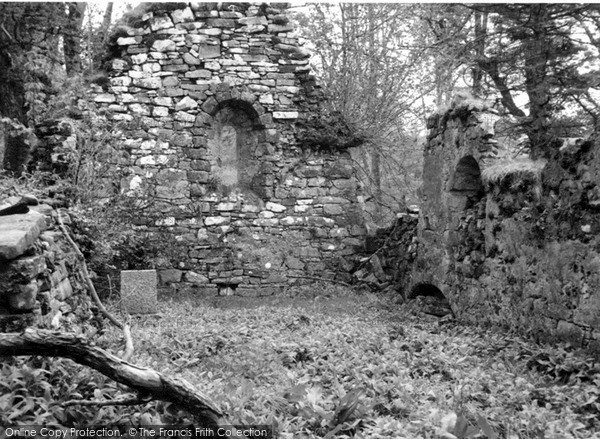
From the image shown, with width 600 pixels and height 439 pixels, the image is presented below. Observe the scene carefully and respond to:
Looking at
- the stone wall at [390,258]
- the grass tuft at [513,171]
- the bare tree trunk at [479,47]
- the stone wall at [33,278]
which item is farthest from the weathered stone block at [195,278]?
the bare tree trunk at [479,47]

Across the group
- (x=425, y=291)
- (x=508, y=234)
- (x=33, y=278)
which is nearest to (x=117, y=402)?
(x=33, y=278)

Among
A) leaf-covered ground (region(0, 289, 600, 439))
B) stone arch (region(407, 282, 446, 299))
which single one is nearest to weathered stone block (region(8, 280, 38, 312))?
leaf-covered ground (region(0, 289, 600, 439))

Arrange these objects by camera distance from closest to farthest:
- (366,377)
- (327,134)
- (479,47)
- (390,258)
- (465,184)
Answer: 1. (366,377)
2. (465,184)
3. (479,47)
4. (390,258)
5. (327,134)

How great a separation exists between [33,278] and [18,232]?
1.07 ft

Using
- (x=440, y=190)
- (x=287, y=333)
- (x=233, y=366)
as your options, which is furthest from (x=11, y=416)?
(x=440, y=190)

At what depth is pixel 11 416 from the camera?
9.23 feet

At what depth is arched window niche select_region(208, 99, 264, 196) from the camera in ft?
36.6

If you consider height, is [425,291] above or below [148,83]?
below

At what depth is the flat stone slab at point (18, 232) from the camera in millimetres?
3631

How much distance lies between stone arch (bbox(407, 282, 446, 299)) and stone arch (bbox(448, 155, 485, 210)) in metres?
1.49

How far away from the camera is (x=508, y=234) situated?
6.95m

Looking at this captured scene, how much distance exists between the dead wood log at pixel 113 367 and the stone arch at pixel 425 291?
255 inches

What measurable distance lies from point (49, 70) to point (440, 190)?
24.2 feet

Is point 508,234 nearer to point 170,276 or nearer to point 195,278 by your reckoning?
point 195,278
